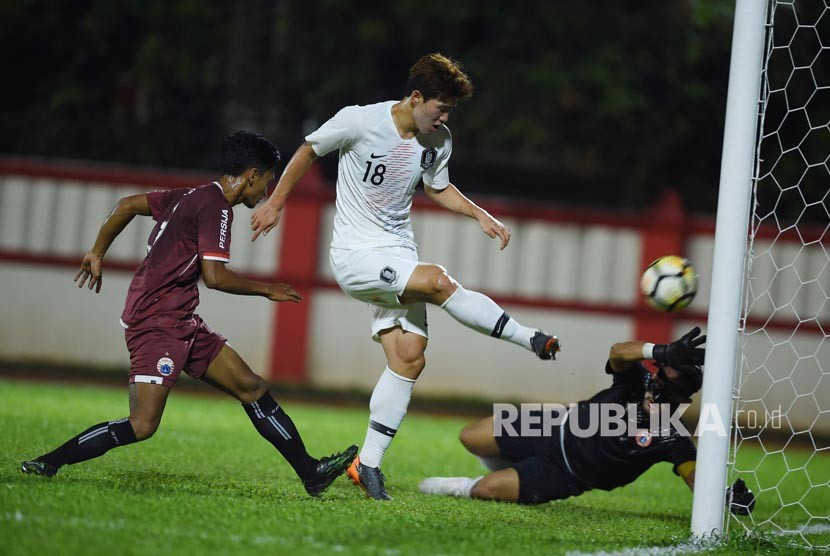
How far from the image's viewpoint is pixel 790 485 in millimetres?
7582

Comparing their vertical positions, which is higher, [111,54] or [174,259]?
[111,54]

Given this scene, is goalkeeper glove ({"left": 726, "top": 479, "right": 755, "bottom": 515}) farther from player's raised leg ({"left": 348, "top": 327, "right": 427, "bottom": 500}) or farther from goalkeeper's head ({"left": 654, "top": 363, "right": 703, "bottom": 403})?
player's raised leg ({"left": 348, "top": 327, "right": 427, "bottom": 500})

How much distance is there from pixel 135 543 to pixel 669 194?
9.76m

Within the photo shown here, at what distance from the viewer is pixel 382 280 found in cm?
500

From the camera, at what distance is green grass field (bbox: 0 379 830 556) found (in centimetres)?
377

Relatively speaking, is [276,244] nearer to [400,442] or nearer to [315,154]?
[400,442]

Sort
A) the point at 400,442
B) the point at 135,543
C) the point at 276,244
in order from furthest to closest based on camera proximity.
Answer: the point at 276,244, the point at 400,442, the point at 135,543

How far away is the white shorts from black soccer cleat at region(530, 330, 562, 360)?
0.70m

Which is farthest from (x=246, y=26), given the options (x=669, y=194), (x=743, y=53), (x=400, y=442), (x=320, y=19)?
(x=743, y=53)

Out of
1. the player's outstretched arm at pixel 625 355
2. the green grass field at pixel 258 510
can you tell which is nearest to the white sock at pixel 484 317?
the player's outstretched arm at pixel 625 355

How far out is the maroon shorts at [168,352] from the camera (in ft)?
15.4

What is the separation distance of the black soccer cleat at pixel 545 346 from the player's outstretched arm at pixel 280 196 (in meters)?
1.37

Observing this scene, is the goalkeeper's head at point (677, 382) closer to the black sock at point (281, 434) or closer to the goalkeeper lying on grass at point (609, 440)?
the goalkeeper lying on grass at point (609, 440)

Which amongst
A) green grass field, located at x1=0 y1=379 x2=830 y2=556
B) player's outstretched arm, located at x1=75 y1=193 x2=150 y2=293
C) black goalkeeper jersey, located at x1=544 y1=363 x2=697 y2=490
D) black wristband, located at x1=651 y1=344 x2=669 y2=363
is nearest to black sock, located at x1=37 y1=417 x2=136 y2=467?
green grass field, located at x1=0 y1=379 x2=830 y2=556
